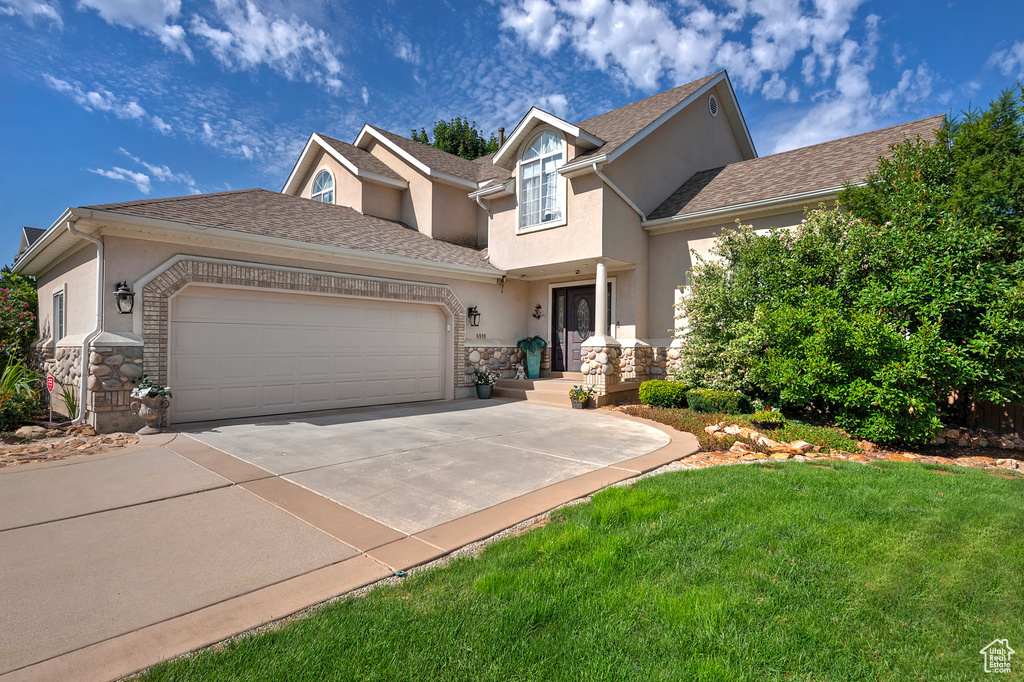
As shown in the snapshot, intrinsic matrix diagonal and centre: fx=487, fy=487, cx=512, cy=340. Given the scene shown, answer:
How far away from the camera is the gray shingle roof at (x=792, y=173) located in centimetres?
1068

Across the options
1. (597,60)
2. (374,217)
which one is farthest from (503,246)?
(597,60)

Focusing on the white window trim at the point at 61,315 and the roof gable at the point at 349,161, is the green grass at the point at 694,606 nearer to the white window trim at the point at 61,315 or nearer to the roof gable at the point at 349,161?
the white window trim at the point at 61,315

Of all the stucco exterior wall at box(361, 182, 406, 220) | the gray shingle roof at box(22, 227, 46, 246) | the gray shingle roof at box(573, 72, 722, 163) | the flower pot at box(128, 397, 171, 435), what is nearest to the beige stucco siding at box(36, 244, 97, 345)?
the flower pot at box(128, 397, 171, 435)

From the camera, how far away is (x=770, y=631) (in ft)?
8.21

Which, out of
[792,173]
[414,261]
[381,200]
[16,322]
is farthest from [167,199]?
[792,173]

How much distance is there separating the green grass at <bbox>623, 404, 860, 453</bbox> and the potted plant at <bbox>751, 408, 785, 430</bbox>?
0.38 feet

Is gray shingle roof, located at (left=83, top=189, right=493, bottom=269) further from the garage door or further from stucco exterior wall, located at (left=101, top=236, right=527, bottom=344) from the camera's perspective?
the garage door

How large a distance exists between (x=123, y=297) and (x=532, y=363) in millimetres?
9361

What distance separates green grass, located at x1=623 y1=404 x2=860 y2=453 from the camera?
6.98m

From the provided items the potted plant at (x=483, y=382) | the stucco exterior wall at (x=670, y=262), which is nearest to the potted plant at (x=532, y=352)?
the potted plant at (x=483, y=382)

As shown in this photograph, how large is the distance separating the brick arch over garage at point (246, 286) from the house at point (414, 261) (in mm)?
35

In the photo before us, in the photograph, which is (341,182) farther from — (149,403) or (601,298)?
(149,403)

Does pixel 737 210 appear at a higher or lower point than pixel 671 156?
lower

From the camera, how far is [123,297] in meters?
7.89
